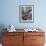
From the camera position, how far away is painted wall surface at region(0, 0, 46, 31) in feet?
13.2

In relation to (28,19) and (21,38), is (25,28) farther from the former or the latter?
(21,38)

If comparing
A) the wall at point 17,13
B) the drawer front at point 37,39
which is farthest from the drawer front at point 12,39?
the wall at point 17,13

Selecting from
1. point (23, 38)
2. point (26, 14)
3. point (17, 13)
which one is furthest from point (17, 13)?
point (23, 38)

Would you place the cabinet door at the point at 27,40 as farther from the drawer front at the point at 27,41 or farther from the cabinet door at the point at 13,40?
the cabinet door at the point at 13,40

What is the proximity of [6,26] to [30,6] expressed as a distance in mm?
992

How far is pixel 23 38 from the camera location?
11.8 ft

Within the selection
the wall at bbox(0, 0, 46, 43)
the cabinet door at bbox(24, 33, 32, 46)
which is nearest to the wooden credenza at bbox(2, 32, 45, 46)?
the cabinet door at bbox(24, 33, 32, 46)

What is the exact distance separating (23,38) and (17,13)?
896 millimetres

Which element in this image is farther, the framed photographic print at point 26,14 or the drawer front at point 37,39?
the framed photographic print at point 26,14

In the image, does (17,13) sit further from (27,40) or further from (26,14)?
(27,40)

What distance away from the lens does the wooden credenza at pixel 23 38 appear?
3576mm

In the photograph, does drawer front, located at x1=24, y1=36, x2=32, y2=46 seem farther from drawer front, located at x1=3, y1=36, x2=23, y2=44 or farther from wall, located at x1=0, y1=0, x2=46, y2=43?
wall, located at x1=0, y1=0, x2=46, y2=43

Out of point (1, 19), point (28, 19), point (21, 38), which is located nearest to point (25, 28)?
point (28, 19)

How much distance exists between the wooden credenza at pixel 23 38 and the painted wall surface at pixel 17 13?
552 millimetres
